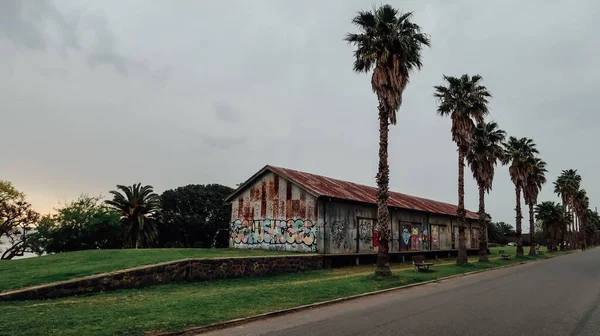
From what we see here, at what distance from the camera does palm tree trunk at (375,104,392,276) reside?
792 inches

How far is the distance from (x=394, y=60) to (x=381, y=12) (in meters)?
2.81

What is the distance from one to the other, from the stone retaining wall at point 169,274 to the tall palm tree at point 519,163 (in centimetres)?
3292

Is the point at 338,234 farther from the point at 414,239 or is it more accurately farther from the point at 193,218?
the point at 193,218

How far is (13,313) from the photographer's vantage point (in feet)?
35.1

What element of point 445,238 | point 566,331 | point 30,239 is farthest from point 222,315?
point 30,239

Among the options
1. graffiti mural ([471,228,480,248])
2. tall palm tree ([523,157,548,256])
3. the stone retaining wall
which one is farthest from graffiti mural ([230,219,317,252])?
tall palm tree ([523,157,548,256])

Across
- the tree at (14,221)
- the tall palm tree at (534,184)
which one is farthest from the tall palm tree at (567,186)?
the tree at (14,221)

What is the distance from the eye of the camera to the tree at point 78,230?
155ft

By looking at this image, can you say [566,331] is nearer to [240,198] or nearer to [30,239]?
[240,198]

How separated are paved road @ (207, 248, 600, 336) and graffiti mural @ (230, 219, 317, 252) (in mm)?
11331

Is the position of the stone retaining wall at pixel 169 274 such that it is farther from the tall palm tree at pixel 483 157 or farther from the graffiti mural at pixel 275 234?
the tall palm tree at pixel 483 157

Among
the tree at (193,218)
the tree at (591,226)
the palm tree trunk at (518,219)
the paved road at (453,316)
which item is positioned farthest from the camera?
the tree at (591,226)

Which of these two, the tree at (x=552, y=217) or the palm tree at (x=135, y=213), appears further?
the tree at (x=552, y=217)

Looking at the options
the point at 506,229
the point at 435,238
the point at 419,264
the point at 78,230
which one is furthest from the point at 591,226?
the point at 78,230
